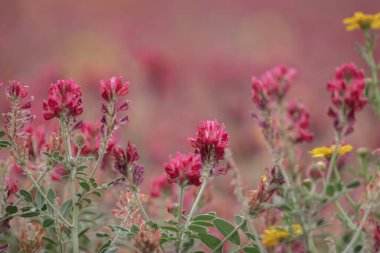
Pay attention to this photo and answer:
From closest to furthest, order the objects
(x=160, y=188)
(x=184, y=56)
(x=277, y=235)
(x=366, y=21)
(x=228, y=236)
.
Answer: (x=277, y=235) → (x=228, y=236) → (x=366, y=21) → (x=160, y=188) → (x=184, y=56)

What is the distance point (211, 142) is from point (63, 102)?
0.19 metres

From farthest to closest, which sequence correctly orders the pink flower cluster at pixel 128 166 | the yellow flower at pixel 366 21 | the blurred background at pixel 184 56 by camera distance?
the blurred background at pixel 184 56
the yellow flower at pixel 366 21
the pink flower cluster at pixel 128 166

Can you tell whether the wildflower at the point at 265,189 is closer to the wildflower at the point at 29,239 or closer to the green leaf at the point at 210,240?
the green leaf at the point at 210,240

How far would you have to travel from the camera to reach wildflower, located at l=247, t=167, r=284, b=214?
724mm

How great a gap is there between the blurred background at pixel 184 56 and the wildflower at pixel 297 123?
0.88 meters

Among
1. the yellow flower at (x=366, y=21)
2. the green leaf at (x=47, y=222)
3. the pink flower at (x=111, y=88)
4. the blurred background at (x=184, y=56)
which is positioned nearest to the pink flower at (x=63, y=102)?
the pink flower at (x=111, y=88)

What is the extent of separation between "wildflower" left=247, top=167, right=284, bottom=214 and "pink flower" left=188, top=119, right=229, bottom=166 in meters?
0.07

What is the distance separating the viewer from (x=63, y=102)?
0.77m

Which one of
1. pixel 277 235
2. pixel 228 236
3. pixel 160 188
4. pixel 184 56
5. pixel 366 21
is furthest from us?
pixel 184 56

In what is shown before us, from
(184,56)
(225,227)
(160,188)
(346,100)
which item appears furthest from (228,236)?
(184,56)

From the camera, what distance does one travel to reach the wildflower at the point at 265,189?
724 mm

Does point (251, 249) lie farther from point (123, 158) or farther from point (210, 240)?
point (123, 158)

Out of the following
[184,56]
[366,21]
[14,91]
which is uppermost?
[184,56]

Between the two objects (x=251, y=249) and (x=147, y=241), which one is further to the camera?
(x=251, y=249)
